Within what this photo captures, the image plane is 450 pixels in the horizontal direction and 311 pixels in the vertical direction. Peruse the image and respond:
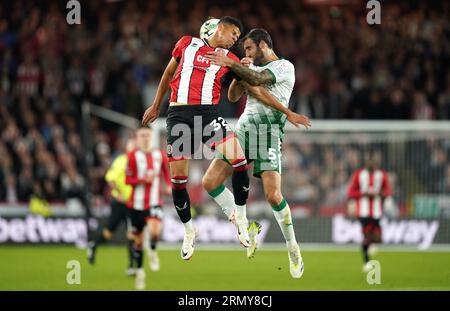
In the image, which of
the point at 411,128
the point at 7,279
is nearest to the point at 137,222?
the point at 7,279

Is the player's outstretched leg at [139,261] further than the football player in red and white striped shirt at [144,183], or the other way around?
the football player in red and white striped shirt at [144,183]

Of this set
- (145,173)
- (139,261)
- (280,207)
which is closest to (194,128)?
(280,207)

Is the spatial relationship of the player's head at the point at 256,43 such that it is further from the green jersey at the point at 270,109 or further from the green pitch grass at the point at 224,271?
the green pitch grass at the point at 224,271

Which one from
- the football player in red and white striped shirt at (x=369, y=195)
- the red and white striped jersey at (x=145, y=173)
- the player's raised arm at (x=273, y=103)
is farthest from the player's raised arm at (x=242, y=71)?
the football player in red and white striped shirt at (x=369, y=195)

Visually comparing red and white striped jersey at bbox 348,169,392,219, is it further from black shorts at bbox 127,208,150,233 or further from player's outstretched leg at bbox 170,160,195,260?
player's outstretched leg at bbox 170,160,195,260

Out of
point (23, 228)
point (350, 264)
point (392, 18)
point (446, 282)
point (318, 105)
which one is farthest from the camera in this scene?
point (392, 18)

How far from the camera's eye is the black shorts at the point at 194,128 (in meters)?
10.6

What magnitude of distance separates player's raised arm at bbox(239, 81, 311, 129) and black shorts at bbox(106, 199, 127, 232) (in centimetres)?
619

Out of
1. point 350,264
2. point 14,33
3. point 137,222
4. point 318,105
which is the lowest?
point 350,264

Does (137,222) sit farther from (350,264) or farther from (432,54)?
(432,54)

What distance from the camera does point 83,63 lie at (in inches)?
922

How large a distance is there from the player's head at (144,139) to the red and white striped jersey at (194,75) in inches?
182

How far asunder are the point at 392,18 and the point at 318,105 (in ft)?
10.8

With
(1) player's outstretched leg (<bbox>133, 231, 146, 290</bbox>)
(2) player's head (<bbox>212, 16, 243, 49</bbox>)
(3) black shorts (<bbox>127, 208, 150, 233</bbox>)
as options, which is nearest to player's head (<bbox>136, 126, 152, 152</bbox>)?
(3) black shorts (<bbox>127, 208, 150, 233</bbox>)
